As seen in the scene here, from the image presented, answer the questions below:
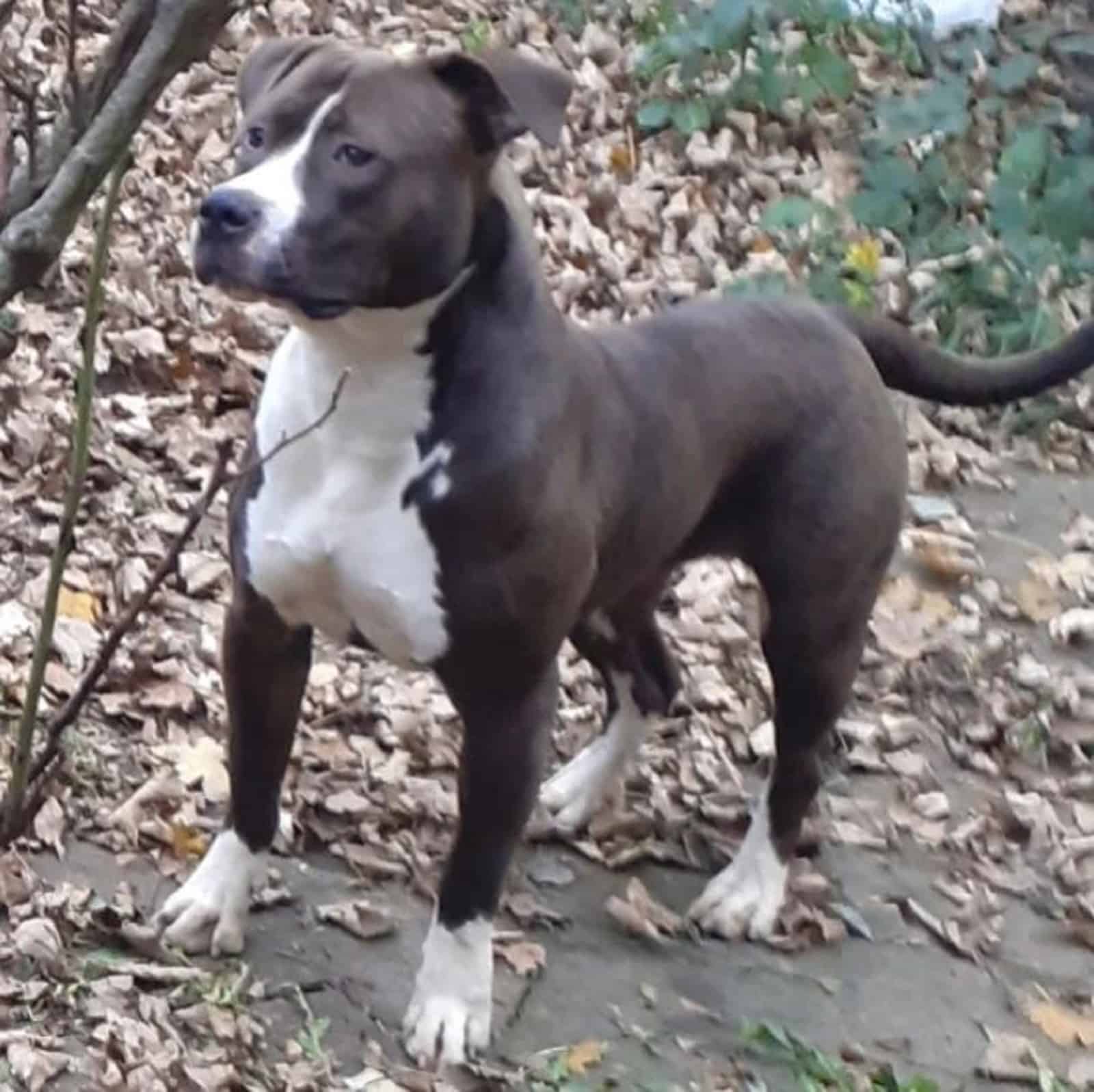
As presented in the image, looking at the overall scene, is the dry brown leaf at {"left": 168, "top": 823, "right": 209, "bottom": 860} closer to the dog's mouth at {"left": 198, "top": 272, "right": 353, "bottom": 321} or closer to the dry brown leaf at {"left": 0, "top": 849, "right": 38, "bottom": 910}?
the dry brown leaf at {"left": 0, "top": 849, "right": 38, "bottom": 910}

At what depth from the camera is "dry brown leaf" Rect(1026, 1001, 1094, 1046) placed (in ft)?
14.1

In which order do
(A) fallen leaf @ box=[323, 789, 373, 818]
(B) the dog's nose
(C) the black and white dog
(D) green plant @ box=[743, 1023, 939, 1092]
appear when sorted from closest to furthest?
(B) the dog's nose, (C) the black and white dog, (D) green plant @ box=[743, 1023, 939, 1092], (A) fallen leaf @ box=[323, 789, 373, 818]

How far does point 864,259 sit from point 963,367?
2641mm

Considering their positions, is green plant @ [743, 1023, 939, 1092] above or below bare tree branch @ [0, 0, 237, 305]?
below

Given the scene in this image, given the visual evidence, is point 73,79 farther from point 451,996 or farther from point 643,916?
point 643,916

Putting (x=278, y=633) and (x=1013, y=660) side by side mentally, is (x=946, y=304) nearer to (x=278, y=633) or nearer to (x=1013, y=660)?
(x=1013, y=660)

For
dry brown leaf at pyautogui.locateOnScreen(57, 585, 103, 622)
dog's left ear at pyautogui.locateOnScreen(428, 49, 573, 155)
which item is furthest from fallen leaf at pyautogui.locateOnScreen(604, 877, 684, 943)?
Answer: dog's left ear at pyautogui.locateOnScreen(428, 49, 573, 155)

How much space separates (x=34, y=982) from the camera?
12.2 feet

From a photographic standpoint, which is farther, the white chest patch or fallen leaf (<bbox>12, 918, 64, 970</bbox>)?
fallen leaf (<bbox>12, 918, 64, 970</bbox>)

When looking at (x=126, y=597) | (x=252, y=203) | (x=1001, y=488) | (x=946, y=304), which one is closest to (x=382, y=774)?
(x=126, y=597)

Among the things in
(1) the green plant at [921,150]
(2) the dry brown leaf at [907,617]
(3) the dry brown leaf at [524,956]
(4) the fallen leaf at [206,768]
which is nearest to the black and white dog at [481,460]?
(3) the dry brown leaf at [524,956]

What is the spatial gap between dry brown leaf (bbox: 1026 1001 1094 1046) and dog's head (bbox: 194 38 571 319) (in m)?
1.98

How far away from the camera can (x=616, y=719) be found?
15.2 ft

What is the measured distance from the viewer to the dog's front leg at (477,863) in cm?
361
